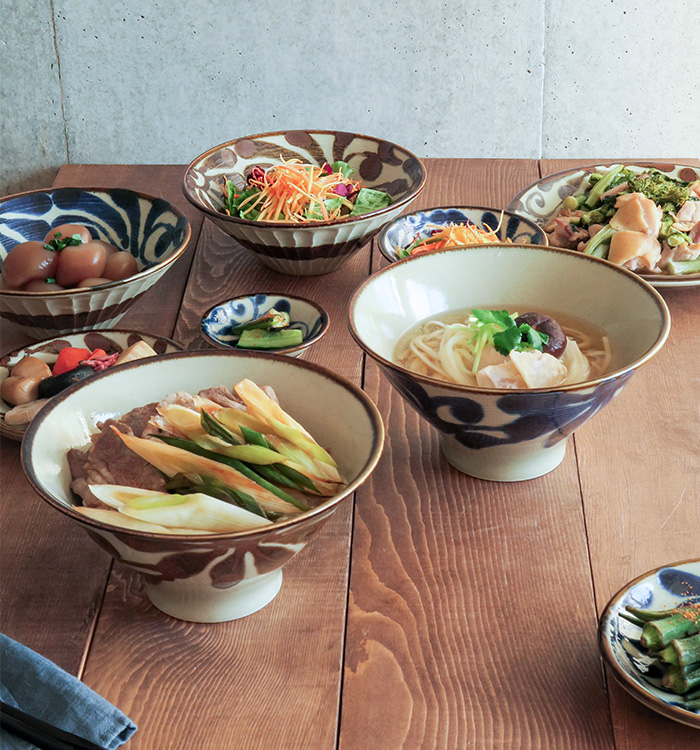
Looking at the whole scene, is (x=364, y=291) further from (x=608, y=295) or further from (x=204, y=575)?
(x=204, y=575)

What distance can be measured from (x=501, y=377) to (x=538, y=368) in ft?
0.16

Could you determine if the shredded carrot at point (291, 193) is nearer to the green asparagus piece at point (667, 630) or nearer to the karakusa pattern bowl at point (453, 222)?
the karakusa pattern bowl at point (453, 222)

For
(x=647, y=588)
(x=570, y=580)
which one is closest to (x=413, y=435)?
(x=570, y=580)

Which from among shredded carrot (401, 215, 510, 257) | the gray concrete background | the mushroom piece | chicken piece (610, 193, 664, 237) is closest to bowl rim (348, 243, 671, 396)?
the mushroom piece

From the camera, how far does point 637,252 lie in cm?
152

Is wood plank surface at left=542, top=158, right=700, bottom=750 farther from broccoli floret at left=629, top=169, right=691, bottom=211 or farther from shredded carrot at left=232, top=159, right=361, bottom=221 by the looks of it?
shredded carrot at left=232, top=159, right=361, bottom=221

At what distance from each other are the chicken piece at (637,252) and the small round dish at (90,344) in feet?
2.68

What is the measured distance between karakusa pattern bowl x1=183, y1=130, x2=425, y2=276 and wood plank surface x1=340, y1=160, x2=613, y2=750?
18.2 inches

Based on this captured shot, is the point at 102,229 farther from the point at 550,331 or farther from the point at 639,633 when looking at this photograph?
the point at 639,633

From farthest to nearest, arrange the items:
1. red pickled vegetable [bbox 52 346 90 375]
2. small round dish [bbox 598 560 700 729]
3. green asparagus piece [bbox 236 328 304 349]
A: green asparagus piece [bbox 236 328 304 349] < red pickled vegetable [bbox 52 346 90 375] < small round dish [bbox 598 560 700 729]

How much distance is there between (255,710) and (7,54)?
2.56m

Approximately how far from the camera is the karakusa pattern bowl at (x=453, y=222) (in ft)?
5.21

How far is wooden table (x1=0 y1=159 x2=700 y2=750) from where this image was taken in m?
0.80

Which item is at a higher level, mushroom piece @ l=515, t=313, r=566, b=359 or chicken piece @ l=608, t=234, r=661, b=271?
mushroom piece @ l=515, t=313, r=566, b=359
